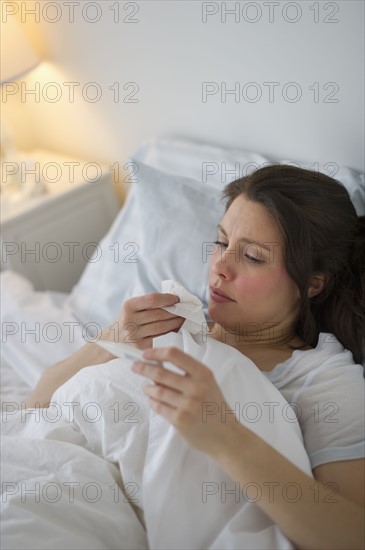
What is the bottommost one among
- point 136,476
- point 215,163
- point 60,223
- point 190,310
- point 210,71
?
point 136,476

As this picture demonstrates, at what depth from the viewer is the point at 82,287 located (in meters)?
1.59

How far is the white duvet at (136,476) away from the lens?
0.78 meters

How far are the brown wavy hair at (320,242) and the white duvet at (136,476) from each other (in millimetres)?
235

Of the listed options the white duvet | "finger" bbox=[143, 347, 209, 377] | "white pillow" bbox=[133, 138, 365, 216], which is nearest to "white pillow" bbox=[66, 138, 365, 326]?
→ "white pillow" bbox=[133, 138, 365, 216]

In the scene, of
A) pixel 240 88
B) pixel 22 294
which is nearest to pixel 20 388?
pixel 22 294

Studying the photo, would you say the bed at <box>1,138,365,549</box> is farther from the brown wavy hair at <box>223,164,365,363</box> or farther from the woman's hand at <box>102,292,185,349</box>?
the brown wavy hair at <box>223,164,365,363</box>

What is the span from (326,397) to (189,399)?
307 mm

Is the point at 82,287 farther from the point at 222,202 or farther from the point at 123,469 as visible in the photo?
the point at 123,469

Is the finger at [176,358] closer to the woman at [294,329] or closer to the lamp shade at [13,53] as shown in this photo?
the woman at [294,329]

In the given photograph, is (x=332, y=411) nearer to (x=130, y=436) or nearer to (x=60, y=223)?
(x=130, y=436)

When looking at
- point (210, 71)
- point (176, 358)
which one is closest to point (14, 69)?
point (210, 71)

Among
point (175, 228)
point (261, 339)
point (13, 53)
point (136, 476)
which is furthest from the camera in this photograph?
point (13, 53)

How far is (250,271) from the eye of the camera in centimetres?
98

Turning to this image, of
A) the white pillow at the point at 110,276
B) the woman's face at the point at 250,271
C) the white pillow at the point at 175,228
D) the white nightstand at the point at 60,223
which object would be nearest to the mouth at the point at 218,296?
the woman's face at the point at 250,271
